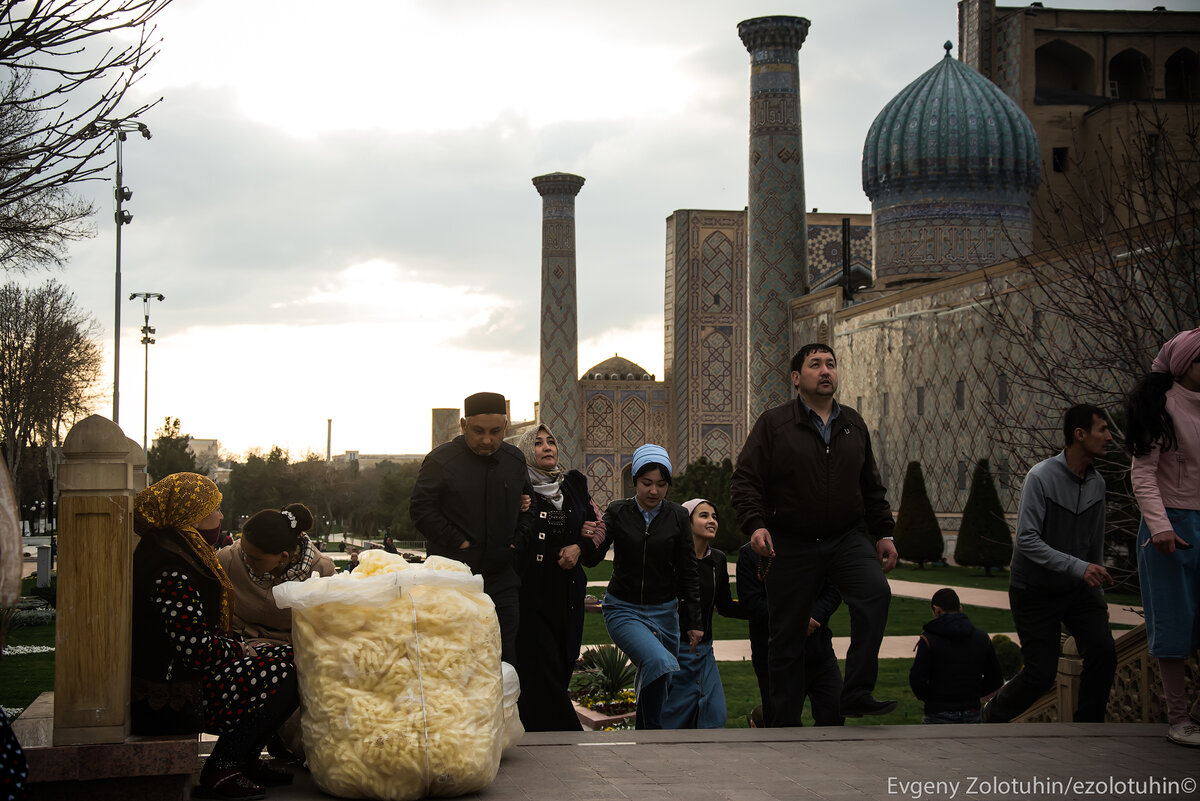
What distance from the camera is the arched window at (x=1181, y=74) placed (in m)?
28.4

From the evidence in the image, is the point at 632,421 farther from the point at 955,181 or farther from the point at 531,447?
the point at 531,447

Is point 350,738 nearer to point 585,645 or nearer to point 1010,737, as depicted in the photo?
point 1010,737

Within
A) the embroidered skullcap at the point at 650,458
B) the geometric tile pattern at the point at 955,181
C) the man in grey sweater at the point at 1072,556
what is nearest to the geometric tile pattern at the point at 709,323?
the geometric tile pattern at the point at 955,181

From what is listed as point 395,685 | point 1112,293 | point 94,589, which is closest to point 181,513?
point 94,589

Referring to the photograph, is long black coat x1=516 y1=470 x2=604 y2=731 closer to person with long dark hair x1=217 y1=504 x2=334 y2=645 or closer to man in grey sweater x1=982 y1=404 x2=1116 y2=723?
person with long dark hair x1=217 y1=504 x2=334 y2=645

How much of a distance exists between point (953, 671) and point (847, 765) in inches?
89.4

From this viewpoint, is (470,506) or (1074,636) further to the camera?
(1074,636)

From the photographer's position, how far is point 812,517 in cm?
528

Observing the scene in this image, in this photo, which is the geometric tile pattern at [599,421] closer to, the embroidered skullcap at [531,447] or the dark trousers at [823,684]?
the embroidered skullcap at [531,447]

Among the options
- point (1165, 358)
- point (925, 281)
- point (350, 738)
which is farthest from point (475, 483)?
point (925, 281)

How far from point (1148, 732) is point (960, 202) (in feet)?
67.6

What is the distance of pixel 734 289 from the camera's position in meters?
35.4

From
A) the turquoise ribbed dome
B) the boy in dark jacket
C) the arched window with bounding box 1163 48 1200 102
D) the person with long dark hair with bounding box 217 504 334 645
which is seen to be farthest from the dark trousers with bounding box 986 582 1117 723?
the arched window with bounding box 1163 48 1200 102

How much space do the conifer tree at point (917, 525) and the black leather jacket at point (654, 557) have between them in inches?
648
